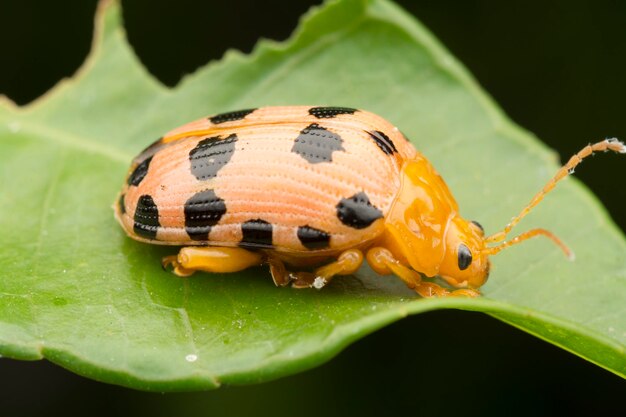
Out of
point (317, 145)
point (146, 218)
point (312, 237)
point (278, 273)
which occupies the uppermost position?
point (317, 145)

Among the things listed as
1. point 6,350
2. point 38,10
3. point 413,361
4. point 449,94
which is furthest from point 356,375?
point 38,10

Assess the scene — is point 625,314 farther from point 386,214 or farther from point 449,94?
point 449,94

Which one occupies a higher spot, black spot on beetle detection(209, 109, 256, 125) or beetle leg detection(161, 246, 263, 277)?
black spot on beetle detection(209, 109, 256, 125)

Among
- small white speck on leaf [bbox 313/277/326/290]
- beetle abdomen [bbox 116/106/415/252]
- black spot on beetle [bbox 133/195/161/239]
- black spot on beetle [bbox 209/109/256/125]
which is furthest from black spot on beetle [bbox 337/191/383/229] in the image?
black spot on beetle [bbox 133/195/161/239]

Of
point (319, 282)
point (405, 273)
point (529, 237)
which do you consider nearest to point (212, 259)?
point (319, 282)

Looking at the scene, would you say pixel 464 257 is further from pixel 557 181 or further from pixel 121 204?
pixel 121 204

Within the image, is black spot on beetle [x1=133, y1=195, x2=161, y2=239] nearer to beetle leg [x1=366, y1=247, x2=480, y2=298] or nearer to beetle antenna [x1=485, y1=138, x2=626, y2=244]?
beetle leg [x1=366, y1=247, x2=480, y2=298]

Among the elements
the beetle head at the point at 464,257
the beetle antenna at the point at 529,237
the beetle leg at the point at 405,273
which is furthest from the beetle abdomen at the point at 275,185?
the beetle antenna at the point at 529,237
